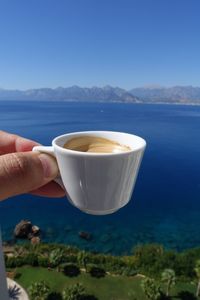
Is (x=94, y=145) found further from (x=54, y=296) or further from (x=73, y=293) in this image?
(x=54, y=296)

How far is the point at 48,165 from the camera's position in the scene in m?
1.27

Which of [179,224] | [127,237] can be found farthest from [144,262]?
[179,224]

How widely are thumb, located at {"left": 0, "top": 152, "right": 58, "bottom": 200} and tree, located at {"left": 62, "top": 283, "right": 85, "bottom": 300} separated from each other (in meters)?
9.22

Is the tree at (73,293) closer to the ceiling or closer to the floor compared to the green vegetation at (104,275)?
closer to the ceiling

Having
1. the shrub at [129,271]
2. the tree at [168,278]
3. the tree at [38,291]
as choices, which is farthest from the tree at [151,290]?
the tree at [38,291]

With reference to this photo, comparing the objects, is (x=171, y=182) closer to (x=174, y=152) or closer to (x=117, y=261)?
(x=174, y=152)

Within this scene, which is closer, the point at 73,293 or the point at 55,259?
the point at 73,293

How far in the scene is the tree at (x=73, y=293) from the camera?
9234 mm

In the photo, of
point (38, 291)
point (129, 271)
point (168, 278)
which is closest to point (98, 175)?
point (38, 291)

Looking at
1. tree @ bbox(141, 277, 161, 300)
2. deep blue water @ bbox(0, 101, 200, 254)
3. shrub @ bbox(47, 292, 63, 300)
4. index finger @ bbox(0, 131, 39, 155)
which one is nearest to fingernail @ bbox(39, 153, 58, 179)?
index finger @ bbox(0, 131, 39, 155)

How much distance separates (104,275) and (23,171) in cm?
1122

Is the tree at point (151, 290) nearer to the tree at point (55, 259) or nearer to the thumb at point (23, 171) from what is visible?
the tree at point (55, 259)

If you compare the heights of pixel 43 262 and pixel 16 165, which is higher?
pixel 16 165

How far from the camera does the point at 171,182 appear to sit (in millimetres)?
26016
